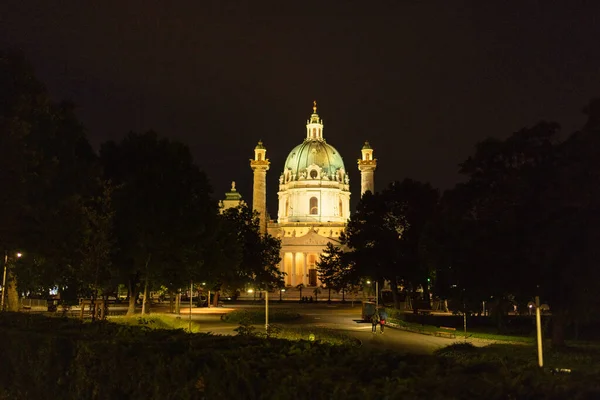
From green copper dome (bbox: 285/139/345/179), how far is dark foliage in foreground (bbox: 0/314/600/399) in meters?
147

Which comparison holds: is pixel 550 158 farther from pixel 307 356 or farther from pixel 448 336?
pixel 307 356

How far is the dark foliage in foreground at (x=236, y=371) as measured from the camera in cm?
732

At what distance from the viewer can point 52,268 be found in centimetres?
3653

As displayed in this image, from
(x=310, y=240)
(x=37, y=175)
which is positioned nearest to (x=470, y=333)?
(x=37, y=175)

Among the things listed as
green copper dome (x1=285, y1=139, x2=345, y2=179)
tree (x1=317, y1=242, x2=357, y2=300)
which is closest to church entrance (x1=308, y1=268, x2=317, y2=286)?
green copper dome (x1=285, y1=139, x2=345, y2=179)

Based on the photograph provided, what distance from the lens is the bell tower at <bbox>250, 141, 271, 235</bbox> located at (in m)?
154

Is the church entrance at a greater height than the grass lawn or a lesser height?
greater

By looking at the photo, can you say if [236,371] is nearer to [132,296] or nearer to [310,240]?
[132,296]

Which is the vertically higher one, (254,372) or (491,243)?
(491,243)

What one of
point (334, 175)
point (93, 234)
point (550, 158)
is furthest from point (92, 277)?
point (334, 175)

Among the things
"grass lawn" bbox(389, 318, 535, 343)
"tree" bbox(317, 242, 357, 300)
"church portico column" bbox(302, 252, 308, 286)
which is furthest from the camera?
"church portico column" bbox(302, 252, 308, 286)

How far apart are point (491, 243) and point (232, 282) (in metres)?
38.4

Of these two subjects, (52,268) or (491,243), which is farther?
(52,268)

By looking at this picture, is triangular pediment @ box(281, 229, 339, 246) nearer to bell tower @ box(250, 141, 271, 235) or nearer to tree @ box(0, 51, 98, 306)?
bell tower @ box(250, 141, 271, 235)
